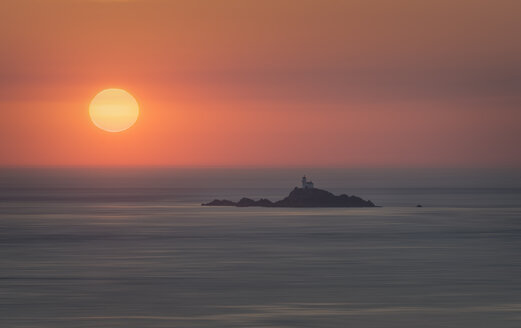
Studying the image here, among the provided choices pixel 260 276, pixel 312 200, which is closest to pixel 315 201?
pixel 312 200

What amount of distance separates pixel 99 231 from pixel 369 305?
46.0m

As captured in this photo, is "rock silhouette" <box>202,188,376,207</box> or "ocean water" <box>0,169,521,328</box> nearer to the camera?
"ocean water" <box>0,169,521,328</box>

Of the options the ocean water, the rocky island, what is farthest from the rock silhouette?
the ocean water

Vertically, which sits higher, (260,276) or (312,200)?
(312,200)

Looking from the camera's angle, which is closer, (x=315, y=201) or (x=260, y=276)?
(x=260, y=276)

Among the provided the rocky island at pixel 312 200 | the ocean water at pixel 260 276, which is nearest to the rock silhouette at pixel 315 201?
the rocky island at pixel 312 200

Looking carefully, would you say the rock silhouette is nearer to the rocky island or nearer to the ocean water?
the rocky island

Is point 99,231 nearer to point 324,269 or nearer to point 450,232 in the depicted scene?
point 450,232

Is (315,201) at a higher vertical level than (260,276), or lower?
higher

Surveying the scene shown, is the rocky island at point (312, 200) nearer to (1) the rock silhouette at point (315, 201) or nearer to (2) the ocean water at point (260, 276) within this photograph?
(1) the rock silhouette at point (315, 201)

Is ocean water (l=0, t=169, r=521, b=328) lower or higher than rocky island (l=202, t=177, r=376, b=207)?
lower

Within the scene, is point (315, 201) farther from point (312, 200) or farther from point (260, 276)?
point (260, 276)

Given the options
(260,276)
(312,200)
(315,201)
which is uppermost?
(312,200)

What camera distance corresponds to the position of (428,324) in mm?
26328
